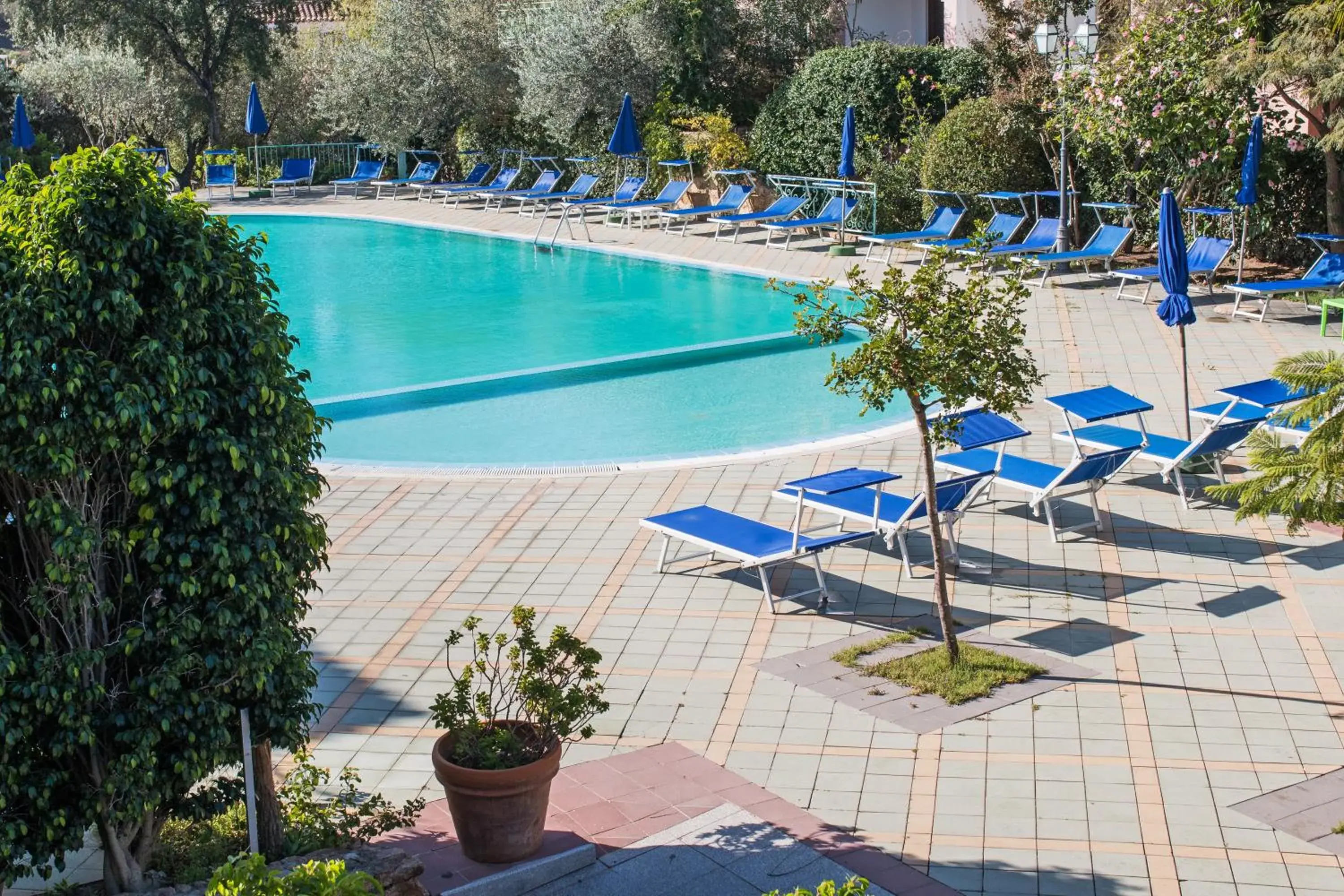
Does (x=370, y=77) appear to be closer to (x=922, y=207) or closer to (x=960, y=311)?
(x=922, y=207)

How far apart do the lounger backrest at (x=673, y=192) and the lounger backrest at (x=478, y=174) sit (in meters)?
6.07

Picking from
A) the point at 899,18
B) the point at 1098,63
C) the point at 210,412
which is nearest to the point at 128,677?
the point at 210,412

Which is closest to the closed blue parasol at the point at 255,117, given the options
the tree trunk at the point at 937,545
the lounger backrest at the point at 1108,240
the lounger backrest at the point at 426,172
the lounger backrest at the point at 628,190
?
the lounger backrest at the point at 426,172

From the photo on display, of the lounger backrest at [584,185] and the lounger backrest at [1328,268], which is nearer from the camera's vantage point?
the lounger backrest at [1328,268]

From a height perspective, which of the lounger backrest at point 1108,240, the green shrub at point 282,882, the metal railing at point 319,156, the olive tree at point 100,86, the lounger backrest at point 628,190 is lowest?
the green shrub at point 282,882

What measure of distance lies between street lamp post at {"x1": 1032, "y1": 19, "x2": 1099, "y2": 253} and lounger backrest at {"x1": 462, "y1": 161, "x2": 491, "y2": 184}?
42.8ft

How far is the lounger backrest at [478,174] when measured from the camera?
2952 centimetres

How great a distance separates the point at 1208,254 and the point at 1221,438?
7.96 metres

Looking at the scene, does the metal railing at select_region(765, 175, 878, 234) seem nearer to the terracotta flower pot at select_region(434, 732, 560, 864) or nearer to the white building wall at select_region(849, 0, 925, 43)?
the white building wall at select_region(849, 0, 925, 43)

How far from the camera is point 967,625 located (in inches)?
313

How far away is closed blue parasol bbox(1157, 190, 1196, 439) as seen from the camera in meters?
10.3

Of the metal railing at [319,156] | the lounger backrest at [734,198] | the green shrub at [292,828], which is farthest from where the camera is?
the metal railing at [319,156]

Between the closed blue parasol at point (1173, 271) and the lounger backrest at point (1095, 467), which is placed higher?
the closed blue parasol at point (1173, 271)

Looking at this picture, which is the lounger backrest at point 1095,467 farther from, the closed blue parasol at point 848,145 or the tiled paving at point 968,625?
the closed blue parasol at point 848,145
